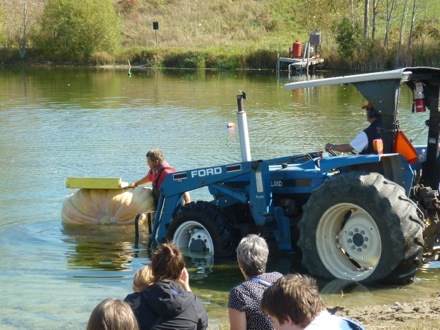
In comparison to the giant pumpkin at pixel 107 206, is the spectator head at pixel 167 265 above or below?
above

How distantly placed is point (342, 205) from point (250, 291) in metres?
3.50

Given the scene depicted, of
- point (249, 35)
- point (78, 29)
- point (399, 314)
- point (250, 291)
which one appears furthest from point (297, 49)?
point (250, 291)

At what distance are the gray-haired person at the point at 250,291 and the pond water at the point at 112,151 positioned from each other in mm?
2488

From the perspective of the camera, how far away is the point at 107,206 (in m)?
12.8

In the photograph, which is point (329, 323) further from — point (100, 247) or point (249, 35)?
point (249, 35)

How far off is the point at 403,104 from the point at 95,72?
33.9 metres

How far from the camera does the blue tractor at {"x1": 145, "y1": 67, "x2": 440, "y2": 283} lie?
8.66 m

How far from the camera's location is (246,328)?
5.58 metres

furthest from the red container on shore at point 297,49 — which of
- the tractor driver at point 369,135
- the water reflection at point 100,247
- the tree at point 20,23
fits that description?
the tractor driver at point 369,135

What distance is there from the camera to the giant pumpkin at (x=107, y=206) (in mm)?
12625

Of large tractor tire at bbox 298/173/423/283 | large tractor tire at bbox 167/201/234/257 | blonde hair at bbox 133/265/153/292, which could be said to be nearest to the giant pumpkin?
large tractor tire at bbox 167/201/234/257

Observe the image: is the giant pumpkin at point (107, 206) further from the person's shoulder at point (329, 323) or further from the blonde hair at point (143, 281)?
the person's shoulder at point (329, 323)

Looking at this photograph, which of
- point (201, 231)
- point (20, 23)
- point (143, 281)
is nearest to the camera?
point (143, 281)

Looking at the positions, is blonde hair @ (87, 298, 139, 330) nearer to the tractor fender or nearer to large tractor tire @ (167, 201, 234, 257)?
the tractor fender
